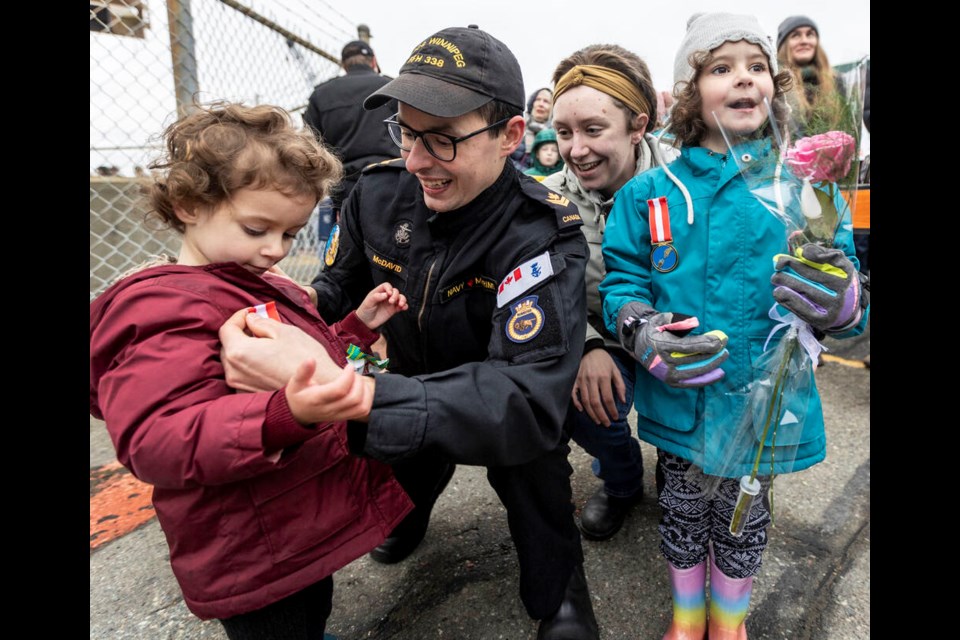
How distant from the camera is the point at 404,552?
203 cm

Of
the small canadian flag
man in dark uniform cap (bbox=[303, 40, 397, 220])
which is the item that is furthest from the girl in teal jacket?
man in dark uniform cap (bbox=[303, 40, 397, 220])

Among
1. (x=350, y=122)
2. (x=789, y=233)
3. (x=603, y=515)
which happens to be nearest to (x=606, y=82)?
(x=789, y=233)

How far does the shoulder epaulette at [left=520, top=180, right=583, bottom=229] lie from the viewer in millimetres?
1553

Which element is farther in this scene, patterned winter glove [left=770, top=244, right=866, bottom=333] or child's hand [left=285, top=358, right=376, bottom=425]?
patterned winter glove [left=770, top=244, right=866, bottom=333]

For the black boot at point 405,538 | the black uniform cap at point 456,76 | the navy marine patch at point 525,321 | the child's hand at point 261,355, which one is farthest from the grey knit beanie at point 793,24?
the child's hand at point 261,355

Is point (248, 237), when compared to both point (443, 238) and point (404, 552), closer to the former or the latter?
point (443, 238)

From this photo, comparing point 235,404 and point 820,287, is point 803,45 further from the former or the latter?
point 235,404

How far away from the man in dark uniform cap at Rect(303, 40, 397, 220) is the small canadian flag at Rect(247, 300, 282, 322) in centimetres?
244

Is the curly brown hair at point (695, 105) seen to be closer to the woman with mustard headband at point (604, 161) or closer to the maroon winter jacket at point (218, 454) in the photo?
the woman with mustard headband at point (604, 161)

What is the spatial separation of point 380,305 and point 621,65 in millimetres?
1306

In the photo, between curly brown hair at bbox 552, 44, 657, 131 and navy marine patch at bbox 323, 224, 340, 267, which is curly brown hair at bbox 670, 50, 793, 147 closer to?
curly brown hair at bbox 552, 44, 657, 131

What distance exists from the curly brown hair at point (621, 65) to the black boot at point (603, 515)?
57.0 inches

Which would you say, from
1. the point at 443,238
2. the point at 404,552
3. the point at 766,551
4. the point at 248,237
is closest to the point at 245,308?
the point at 248,237
